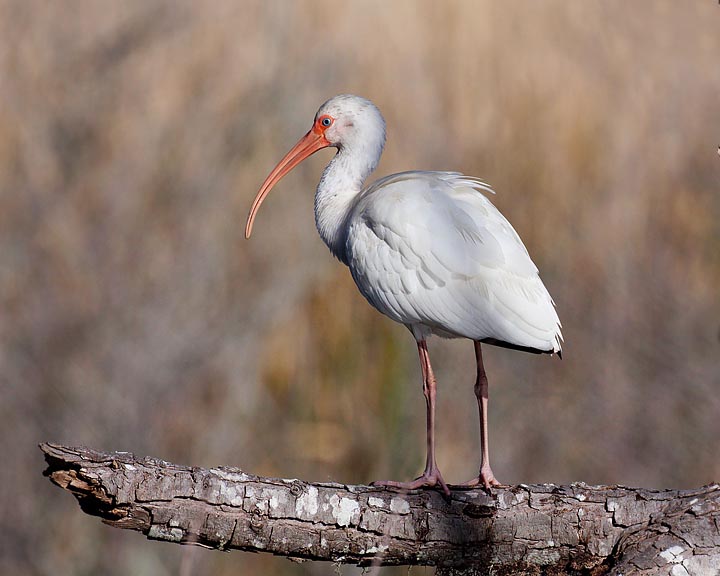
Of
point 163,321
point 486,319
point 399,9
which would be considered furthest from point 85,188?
point 486,319

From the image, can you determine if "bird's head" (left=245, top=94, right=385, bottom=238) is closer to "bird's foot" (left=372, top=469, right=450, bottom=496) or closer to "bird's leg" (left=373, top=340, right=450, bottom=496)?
"bird's leg" (left=373, top=340, right=450, bottom=496)

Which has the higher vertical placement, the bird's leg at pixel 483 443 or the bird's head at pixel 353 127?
the bird's head at pixel 353 127

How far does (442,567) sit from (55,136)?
4.62m

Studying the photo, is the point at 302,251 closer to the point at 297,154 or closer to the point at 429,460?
the point at 297,154

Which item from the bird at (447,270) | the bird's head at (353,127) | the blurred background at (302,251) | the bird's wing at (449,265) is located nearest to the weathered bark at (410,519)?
the bird at (447,270)

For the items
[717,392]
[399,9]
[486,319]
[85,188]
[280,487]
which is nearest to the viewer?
[280,487]

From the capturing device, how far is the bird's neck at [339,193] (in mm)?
5648

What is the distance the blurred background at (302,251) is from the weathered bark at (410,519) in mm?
2784

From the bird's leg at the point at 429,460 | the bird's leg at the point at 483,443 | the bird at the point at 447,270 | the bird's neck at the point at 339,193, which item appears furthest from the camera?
the bird's neck at the point at 339,193

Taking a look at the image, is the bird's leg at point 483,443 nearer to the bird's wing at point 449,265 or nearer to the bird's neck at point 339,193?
the bird's wing at point 449,265

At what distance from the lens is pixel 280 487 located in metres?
4.00

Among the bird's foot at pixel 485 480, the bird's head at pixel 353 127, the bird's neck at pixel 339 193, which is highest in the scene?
the bird's head at pixel 353 127

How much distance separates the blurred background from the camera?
743cm

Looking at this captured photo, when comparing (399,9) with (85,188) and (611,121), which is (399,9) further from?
(85,188)
